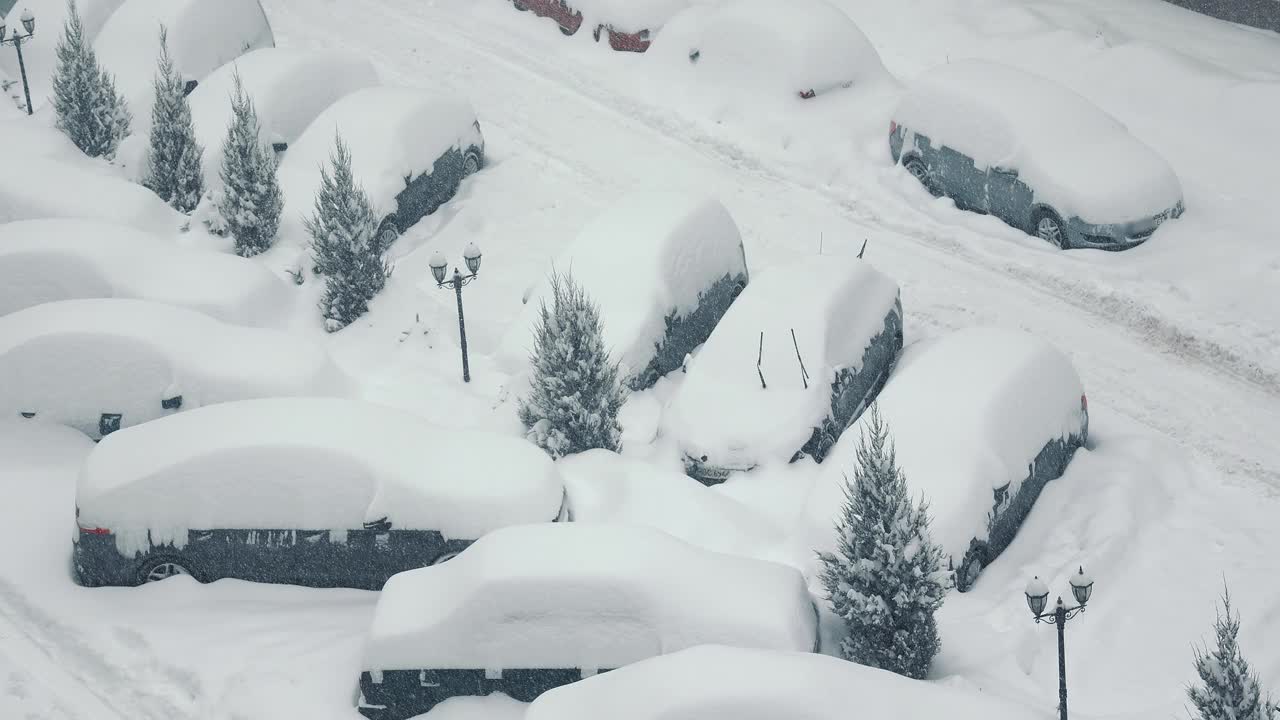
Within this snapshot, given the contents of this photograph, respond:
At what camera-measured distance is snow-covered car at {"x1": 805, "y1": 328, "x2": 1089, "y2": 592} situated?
38.4ft

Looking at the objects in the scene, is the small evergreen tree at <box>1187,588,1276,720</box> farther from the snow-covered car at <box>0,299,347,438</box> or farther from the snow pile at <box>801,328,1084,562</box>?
the snow-covered car at <box>0,299,347,438</box>

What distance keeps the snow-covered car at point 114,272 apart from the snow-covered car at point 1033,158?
914 cm

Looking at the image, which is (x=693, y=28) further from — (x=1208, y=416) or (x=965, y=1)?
(x=1208, y=416)

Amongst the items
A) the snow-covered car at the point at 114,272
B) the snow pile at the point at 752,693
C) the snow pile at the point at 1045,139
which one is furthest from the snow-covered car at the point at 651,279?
the snow pile at the point at 752,693

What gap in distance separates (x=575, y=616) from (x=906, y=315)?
763 centimetres

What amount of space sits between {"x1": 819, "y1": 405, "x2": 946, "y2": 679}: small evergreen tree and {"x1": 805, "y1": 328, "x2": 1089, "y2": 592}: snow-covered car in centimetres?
83

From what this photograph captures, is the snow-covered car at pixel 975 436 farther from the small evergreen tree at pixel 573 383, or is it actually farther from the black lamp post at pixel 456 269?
the black lamp post at pixel 456 269

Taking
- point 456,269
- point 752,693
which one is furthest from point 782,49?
point 752,693

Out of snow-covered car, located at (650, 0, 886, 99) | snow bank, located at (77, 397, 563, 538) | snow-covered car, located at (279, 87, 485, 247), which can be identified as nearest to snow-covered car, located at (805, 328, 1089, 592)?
snow bank, located at (77, 397, 563, 538)

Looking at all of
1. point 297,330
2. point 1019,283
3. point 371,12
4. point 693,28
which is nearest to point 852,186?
point 1019,283

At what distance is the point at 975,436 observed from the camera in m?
12.1

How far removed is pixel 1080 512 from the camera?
1265 centimetres

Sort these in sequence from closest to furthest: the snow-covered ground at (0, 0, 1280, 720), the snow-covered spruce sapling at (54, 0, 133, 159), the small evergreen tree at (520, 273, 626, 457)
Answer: the snow-covered ground at (0, 0, 1280, 720)
the small evergreen tree at (520, 273, 626, 457)
the snow-covered spruce sapling at (54, 0, 133, 159)

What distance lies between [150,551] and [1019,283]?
418 inches
